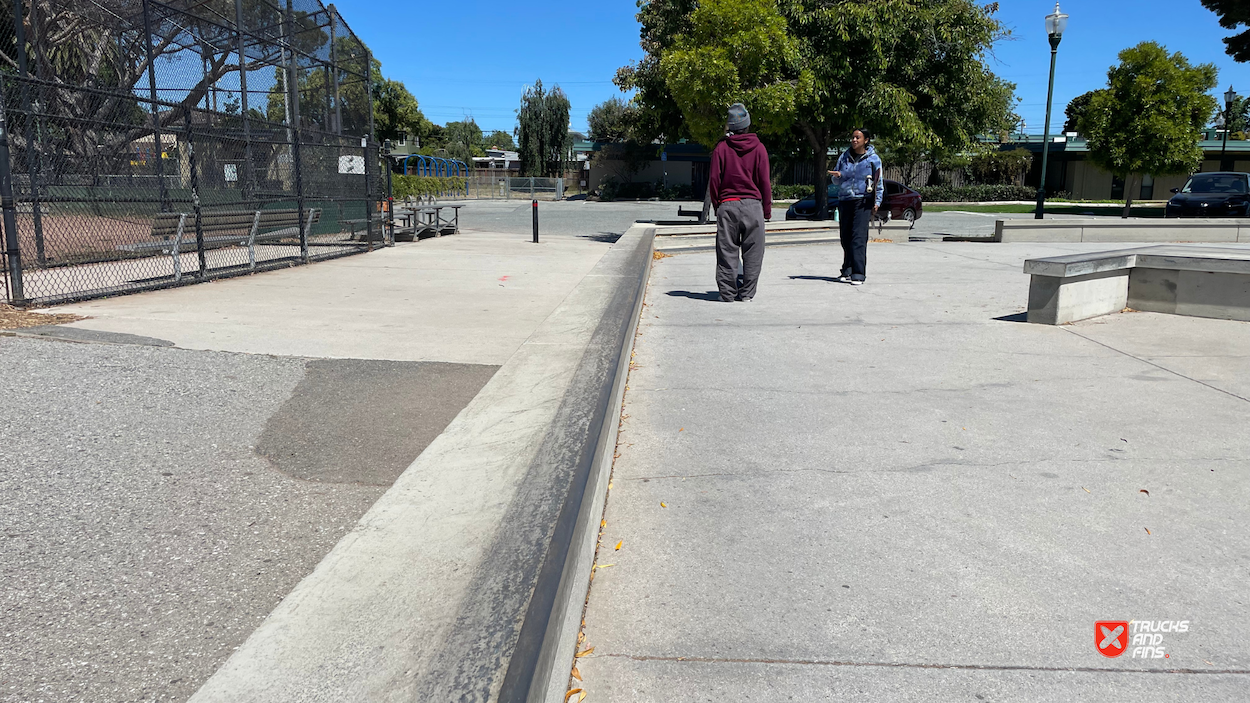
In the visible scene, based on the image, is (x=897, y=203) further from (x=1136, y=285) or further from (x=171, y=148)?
(x=171, y=148)

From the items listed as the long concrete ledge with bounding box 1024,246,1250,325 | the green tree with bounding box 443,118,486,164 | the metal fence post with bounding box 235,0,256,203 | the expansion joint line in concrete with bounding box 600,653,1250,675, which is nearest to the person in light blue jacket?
the long concrete ledge with bounding box 1024,246,1250,325

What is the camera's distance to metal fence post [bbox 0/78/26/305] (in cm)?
Answer: 755

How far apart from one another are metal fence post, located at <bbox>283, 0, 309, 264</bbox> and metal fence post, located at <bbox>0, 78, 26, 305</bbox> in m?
4.91

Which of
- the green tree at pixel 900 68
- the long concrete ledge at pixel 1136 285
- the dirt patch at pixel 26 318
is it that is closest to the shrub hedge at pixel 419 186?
the green tree at pixel 900 68

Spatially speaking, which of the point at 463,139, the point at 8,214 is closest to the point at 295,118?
the point at 8,214

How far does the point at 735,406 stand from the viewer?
5.10 metres

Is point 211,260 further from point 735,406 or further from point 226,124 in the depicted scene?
point 735,406

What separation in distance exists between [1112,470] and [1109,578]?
119 centimetres

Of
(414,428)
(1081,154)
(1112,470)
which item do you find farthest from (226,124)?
(1081,154)

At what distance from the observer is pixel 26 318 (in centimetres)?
693

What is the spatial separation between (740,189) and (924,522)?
222 inches

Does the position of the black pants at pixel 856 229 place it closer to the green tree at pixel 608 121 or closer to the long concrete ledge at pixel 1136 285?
the long concrete ledge at pixel 1136 285

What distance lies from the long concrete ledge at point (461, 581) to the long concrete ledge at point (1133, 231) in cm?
1633

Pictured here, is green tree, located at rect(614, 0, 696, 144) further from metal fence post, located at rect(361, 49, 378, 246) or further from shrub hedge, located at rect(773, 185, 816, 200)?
shrub hedge, located at rect(773, 185, 816, 200)
